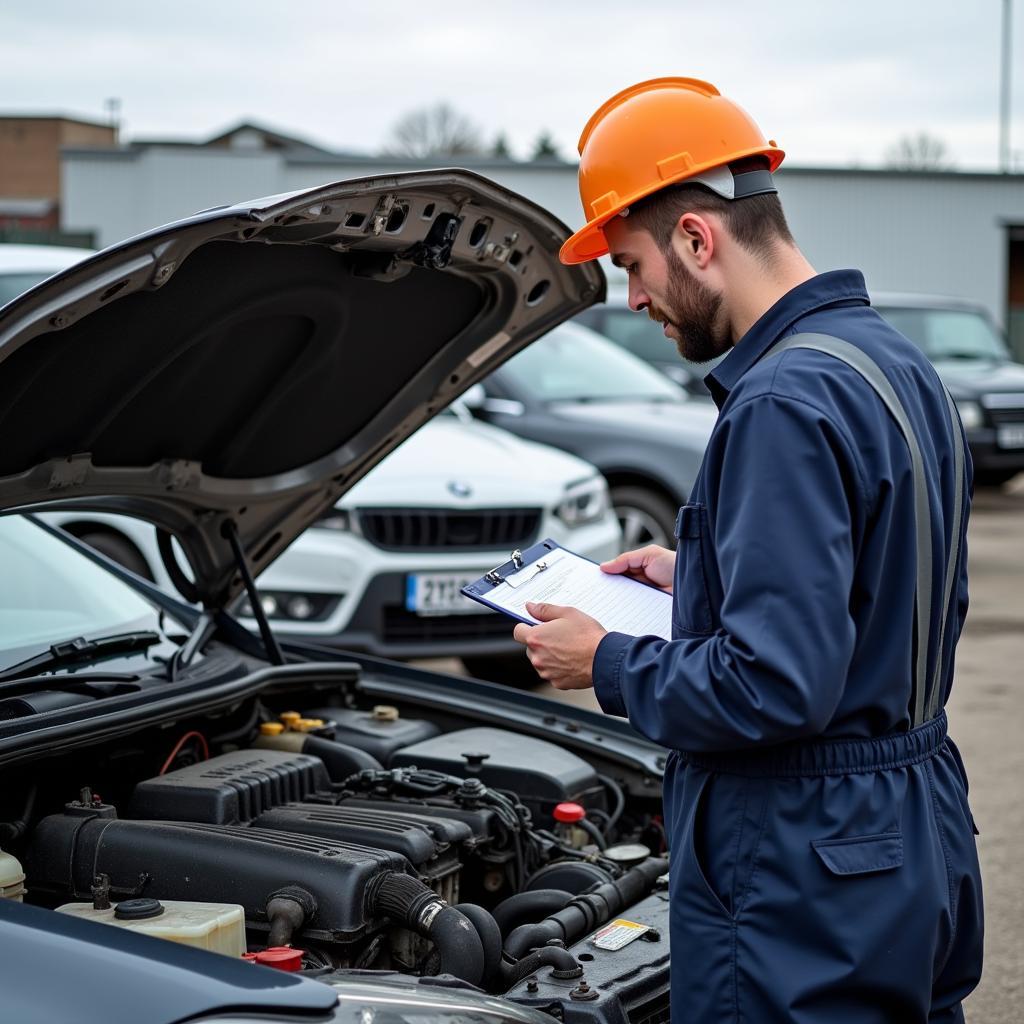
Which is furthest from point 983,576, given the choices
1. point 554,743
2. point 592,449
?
point 554,743

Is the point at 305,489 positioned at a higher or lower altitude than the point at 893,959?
higher

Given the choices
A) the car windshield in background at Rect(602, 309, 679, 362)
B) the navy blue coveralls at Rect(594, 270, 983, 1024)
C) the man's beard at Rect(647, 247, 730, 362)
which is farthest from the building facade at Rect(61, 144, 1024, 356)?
the navy blue coveralls at Rect(594, 270, 983, 1024)

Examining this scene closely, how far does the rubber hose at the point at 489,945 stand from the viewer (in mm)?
2457

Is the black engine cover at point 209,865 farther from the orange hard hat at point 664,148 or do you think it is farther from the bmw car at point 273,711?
the orange hard hat at point 664,148

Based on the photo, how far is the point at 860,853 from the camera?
73.9 inches

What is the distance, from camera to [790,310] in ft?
6.68

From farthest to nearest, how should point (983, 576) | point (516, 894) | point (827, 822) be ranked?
point (983, 576) < point (516, 894) < point (827, 822)

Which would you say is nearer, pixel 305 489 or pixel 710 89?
pixel 710 89

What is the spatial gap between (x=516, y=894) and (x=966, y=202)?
29206mm

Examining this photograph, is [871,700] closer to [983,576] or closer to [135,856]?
[135,856]

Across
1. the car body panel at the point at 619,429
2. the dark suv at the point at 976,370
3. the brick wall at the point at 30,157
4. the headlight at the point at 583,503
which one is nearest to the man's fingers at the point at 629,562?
the headlight at the point at 583,503

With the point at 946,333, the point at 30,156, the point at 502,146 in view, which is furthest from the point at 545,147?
the point at 946,333

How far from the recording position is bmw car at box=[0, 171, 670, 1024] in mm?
2193

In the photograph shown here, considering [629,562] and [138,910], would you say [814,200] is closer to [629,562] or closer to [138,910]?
[629,562]
